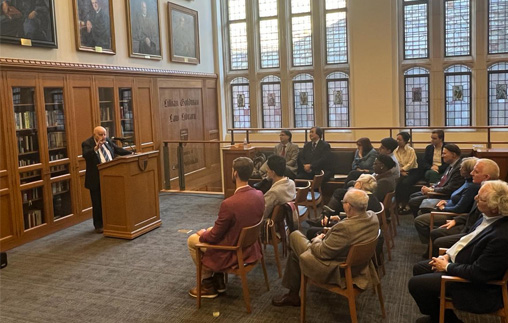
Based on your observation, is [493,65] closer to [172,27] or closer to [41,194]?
[172,27]

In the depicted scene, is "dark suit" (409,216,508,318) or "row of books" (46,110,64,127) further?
"row of books" (46,110,64,127)

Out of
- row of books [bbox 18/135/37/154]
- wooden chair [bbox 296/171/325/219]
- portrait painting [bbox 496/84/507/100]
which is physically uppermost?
portrait painting [bbox 496/84/507/100]

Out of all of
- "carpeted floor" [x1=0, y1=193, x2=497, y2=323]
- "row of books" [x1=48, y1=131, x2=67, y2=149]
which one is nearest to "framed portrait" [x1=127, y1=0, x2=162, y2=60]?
"row of books" [x1=48, y1=131, x2=67, y2=149]

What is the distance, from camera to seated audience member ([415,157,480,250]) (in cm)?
474

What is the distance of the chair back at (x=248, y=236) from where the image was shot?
13.0ft

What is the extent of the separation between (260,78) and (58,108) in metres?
6.38

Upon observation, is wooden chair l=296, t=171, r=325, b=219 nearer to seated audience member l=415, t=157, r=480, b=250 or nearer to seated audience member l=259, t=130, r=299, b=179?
seated audience member l=259, t=130, r=299, b=179

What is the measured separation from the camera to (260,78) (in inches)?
500

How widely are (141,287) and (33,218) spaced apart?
9.35 ft

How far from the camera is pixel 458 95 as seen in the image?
36.6 ft

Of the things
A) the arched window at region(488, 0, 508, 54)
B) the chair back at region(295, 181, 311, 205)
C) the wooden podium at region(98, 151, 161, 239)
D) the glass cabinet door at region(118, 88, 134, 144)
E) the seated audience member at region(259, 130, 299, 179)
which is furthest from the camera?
the arched window at region(488, 0, 508, 54)

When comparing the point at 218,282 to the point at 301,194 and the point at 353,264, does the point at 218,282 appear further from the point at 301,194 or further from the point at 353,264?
the point at 301,194

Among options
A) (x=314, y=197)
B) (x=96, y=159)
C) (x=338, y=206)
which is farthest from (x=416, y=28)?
(x=96, y=159)

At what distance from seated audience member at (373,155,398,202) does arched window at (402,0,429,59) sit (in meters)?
6.40
